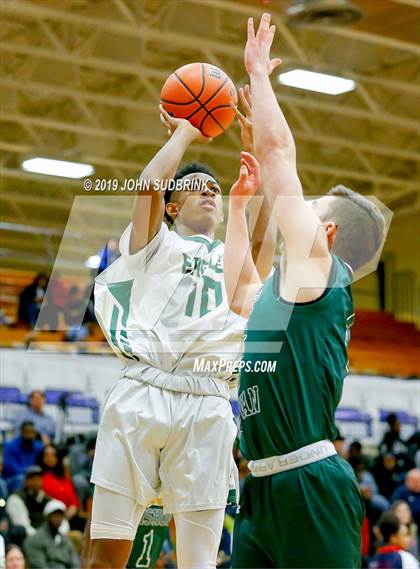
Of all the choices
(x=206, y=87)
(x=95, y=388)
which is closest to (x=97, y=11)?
(x=95, y=388)

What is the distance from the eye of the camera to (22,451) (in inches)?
422

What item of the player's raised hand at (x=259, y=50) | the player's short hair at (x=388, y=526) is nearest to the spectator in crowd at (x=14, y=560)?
the player's short hair at (x=388, y=526)

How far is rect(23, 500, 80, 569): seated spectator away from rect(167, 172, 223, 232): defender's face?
482 cm

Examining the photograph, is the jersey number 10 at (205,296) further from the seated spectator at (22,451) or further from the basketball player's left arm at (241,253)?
the seated spectator at (22,451)

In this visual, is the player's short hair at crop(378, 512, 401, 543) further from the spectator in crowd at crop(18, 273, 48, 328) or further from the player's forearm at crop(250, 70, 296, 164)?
the player's forearm at crop(250, 70, 296, 164)

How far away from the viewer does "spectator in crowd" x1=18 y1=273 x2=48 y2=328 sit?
1416cm

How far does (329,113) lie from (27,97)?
490 cm

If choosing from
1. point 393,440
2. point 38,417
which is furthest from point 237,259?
point 393,440

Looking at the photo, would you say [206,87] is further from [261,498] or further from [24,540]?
[24,540]

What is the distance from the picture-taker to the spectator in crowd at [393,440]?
1313cm

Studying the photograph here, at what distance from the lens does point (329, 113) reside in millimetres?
18250

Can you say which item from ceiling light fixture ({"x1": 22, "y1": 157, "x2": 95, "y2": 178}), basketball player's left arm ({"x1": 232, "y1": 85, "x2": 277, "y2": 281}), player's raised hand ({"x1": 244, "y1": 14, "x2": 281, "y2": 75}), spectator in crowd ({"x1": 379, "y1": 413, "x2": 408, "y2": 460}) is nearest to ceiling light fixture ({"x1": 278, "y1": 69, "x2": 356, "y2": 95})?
ceiling light fixture ({"x1": 22, "y1": 157, "x2": 95, "y2": 178})

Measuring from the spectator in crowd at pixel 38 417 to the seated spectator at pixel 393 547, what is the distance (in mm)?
3541

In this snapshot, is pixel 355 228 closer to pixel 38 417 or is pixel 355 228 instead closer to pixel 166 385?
pixel 166 385
